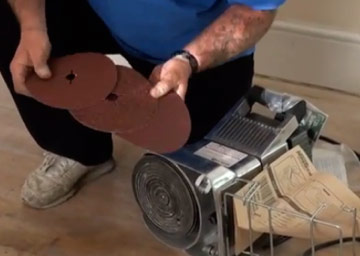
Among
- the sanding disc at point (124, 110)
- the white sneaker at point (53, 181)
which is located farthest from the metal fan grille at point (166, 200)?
the white sneaker at point (53, 181)

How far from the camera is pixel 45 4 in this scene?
1468 millimetres

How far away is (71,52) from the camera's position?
4.90 feet

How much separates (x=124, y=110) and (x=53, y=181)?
43cm

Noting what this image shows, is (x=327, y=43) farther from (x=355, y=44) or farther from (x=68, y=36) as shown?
(x=68, y=36)

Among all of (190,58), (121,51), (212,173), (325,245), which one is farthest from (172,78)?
(325,245)

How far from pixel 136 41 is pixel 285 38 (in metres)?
0.55

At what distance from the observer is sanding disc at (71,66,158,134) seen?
1218 millimetres

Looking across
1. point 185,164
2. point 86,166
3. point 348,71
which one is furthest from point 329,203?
point 348,71

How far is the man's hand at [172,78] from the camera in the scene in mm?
1212

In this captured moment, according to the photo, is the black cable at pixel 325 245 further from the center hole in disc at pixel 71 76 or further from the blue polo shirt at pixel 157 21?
the center hole in disc at pixel 71 76

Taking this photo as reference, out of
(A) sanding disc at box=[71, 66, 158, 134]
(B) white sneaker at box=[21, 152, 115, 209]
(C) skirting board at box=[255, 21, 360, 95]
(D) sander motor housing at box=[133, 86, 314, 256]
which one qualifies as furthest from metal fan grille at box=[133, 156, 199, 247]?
(C) skirting board at box=[255, 21, 360, 95]

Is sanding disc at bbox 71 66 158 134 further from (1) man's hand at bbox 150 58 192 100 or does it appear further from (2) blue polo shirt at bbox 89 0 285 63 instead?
(2) blue polo shirt at bbox 89 0 285 63

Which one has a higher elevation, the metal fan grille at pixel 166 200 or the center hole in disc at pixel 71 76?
the center hole in disc at pixel 71 76

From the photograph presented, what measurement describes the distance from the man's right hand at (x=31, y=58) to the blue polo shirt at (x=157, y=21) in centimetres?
15
